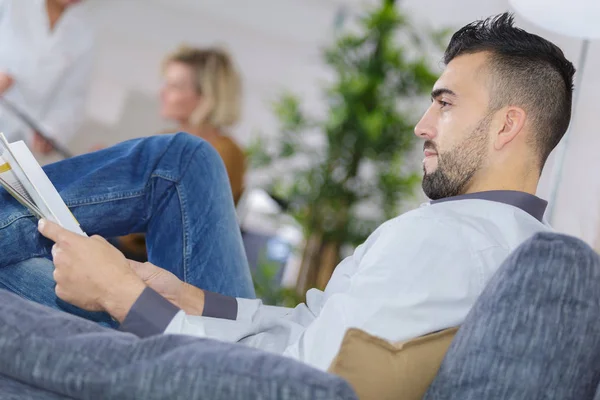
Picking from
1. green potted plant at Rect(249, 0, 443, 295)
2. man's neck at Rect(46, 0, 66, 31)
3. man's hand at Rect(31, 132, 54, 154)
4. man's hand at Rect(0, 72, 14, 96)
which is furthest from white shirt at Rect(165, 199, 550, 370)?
man's neck at Rect(46, 0, 66, 31)

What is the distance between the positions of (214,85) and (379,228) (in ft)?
7.84

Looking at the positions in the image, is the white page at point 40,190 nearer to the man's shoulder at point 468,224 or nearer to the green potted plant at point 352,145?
the man's shoulder at point 468,224

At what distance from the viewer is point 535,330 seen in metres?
0.96

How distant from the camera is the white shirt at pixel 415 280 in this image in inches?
43.3

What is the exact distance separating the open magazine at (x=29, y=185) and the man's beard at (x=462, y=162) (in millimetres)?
667

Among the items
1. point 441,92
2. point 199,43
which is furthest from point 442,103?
point 199,43

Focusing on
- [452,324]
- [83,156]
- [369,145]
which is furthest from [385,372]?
[369,145]

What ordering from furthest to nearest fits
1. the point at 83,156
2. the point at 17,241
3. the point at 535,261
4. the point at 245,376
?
1. the point at 83,156
2. the point at 17,241
3. the point at 535,261
4. the point at 245,376

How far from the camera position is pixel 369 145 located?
3941 mm

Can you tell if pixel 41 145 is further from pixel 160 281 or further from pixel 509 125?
pixel 509 125

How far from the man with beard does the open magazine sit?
0.07 meters

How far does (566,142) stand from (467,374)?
1.81 metres

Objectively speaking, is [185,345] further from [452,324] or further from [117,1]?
[117,1]

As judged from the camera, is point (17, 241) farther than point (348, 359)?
Yes
